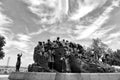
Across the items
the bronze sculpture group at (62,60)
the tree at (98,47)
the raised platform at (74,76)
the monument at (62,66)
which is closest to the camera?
the raised platform at (74,76)

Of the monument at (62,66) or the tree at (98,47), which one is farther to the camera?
the tree at (98,47)

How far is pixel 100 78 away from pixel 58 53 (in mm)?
5465

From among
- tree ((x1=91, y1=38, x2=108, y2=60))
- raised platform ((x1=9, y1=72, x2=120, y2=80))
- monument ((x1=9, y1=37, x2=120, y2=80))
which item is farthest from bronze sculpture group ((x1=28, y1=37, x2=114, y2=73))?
tree ((x1=91, y1=38, x2=108, y2=60))

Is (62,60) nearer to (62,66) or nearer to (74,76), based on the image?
(62,66)

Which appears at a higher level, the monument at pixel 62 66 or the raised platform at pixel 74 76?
the monument at pixel 62 66

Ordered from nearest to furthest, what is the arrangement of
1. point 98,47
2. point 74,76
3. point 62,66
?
point 74,76, point 62,66, point 98,47

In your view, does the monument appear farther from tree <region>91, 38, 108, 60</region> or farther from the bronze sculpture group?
tree <region>91, 38, 108, 60</region>

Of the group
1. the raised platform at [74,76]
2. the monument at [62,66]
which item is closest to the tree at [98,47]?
the monument at [62,66]

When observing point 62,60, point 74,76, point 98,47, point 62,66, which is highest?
point 98,47

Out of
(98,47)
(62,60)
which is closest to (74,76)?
(62,60)

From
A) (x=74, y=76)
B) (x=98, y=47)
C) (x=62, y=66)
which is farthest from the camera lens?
(x=98, y=47)

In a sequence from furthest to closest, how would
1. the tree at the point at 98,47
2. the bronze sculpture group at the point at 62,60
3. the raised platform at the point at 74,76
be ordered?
the tree at the point at 98,47, the bronze sculpture group at the point at 62,60, the raised platform at the point at 74,76

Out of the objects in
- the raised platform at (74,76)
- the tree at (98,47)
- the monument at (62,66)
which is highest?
the tree at (98,47)

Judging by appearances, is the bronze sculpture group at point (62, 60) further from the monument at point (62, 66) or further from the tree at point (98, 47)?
the tree at point (98, 47)
